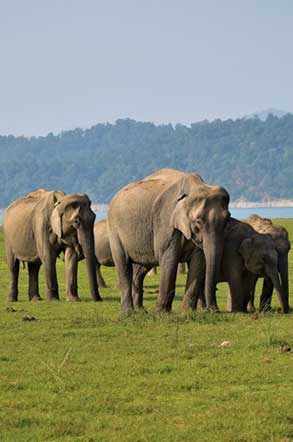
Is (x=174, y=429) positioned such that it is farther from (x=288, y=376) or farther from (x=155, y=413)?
(x=288, y=376)

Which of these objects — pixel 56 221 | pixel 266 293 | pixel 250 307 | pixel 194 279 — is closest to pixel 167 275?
pixel 194 279

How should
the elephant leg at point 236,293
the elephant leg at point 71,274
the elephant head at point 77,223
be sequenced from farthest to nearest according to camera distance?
the elephant leg at point 71,274
the elephant head at point 77,223
the elephant leg at point 236,293

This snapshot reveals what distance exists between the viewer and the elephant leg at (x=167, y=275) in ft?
57.8

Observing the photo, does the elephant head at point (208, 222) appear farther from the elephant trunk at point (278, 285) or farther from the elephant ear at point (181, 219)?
the elephant trunk at point (278, 285)

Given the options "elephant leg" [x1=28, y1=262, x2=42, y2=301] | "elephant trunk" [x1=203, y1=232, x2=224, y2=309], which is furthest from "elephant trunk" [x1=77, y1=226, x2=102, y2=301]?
"elephant trunk" [x1=203, y1=232, x2=224, y2=309]

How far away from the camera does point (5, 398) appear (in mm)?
11164

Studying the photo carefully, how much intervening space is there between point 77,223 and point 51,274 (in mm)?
1617

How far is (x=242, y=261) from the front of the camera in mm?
18594

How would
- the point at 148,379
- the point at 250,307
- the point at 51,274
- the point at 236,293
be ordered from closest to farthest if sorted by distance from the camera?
the point at 148,379, the point at 236,293, the point at 250,307, the point at 51,274

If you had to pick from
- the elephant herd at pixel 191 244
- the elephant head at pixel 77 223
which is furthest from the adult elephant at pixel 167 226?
the elephant head at pixel 77 223

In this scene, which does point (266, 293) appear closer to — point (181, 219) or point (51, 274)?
point (181, 219)

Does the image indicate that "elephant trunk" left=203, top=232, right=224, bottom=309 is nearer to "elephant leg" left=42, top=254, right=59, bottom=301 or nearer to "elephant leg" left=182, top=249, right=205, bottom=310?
"elephant leg" left=182, top=249, right=205, bottom=310

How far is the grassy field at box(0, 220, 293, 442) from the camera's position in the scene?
9789mm

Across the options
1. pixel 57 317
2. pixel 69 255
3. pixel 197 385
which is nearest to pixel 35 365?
pixel 197 385
